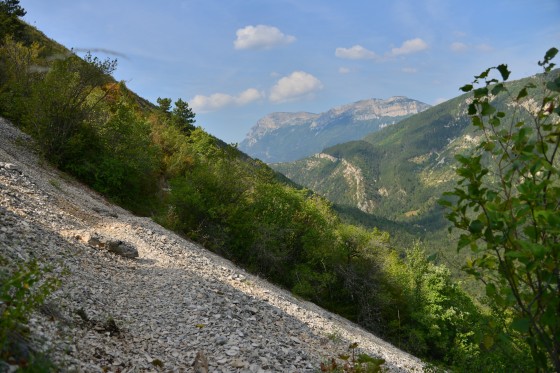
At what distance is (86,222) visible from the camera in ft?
57.1

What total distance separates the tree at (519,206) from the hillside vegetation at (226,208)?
2145 cm

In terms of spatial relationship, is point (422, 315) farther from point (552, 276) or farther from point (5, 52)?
point (5, 52)

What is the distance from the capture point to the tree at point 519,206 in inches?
123

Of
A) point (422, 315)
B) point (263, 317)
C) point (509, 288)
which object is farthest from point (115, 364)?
point (422, 315)

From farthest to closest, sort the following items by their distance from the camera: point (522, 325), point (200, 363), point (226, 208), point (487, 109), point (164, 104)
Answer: point (164, 104) < point (226, 208) < point (200, 363) < point (487, 109) < point (522, 325)

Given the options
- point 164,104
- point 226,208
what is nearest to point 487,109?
point 226,208

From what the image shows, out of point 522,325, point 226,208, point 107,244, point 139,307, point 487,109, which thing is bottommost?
point 139,307

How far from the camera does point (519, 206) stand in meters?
3.18

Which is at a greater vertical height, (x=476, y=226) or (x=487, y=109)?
(x=487, y=109)

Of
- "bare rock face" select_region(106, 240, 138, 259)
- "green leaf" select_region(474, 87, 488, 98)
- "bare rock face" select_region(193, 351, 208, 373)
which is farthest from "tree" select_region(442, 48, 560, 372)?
"bare rock face" select_region(106, 240, 138, 259)

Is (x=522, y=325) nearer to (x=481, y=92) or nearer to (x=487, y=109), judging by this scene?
(x=487, y=109)

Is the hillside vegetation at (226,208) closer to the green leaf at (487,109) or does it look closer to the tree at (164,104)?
the green leaf at (487,109)

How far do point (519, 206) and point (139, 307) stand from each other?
9944mm

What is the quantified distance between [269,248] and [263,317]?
15129 millimetres
